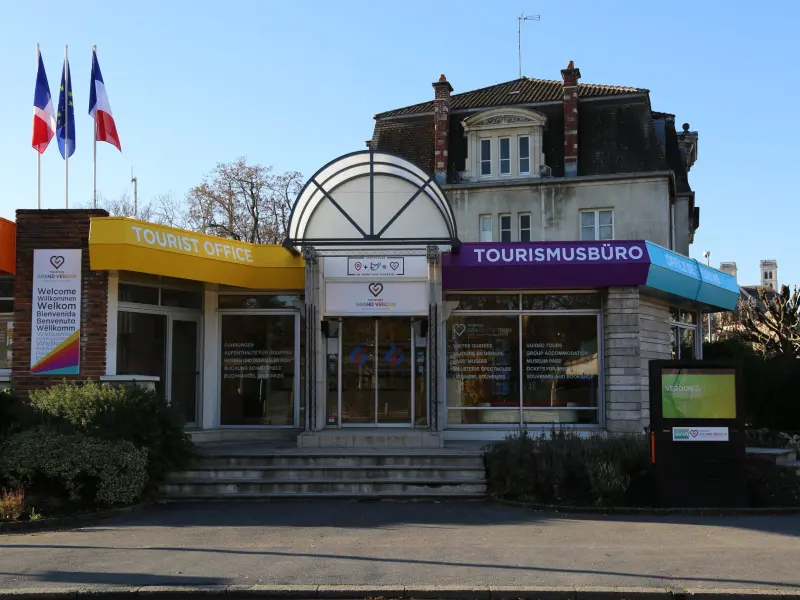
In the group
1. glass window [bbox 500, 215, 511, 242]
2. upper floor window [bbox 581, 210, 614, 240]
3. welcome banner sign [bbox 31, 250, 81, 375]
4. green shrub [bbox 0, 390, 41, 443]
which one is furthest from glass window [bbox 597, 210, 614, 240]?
green shrub [bbox 0, 390, 41, 443]

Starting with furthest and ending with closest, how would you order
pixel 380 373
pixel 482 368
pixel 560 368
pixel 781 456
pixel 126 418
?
pixel 482 368 < pixel 560 368 < pixel 380 373 < pixel 781 456 < pixel 126 418

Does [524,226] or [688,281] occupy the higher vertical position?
[524,226]

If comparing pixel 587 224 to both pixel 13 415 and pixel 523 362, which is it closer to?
pixel 523 362

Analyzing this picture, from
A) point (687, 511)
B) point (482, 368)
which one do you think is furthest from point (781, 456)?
point (482, 368)

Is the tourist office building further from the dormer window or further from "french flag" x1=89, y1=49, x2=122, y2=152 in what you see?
the dormer window

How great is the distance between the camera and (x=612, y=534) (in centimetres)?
981

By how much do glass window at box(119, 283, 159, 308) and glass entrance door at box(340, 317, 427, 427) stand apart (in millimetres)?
3610

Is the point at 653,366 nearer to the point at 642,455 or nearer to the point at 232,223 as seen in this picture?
the point at 642,455

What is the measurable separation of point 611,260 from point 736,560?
27.4 ft

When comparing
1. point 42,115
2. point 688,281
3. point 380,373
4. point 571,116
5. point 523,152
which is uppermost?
point 571,116

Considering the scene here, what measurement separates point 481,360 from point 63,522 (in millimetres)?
8811

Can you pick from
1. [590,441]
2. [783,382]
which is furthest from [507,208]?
[590,441]

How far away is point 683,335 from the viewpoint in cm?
2031

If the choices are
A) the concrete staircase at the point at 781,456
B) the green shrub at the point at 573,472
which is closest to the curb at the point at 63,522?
the green shrub at the point at 573,472
